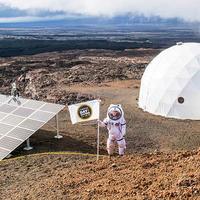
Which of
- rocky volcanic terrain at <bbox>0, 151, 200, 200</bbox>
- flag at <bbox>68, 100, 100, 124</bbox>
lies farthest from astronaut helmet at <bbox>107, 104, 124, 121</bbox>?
rocky volcanic terrain at <bbox>0, 151, 200, 200</bbox>

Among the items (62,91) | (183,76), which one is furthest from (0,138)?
(62,91)

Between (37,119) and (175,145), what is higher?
(37,119)

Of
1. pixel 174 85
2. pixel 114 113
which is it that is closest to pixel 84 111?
pixel 114 113

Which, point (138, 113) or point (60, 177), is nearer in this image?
point (60, 177)

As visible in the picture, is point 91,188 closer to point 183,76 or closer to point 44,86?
point 183,76

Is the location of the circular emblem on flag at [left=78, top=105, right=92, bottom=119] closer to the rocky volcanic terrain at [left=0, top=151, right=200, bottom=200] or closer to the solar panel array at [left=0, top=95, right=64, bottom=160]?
the rocky volcanic terrain at [left=0, top=151, right=200, bottom=200]

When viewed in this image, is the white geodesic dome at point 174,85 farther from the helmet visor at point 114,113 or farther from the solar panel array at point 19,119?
the helmet visor at point 114,113

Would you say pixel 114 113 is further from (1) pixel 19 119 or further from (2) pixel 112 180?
(1) pixel 19 119
